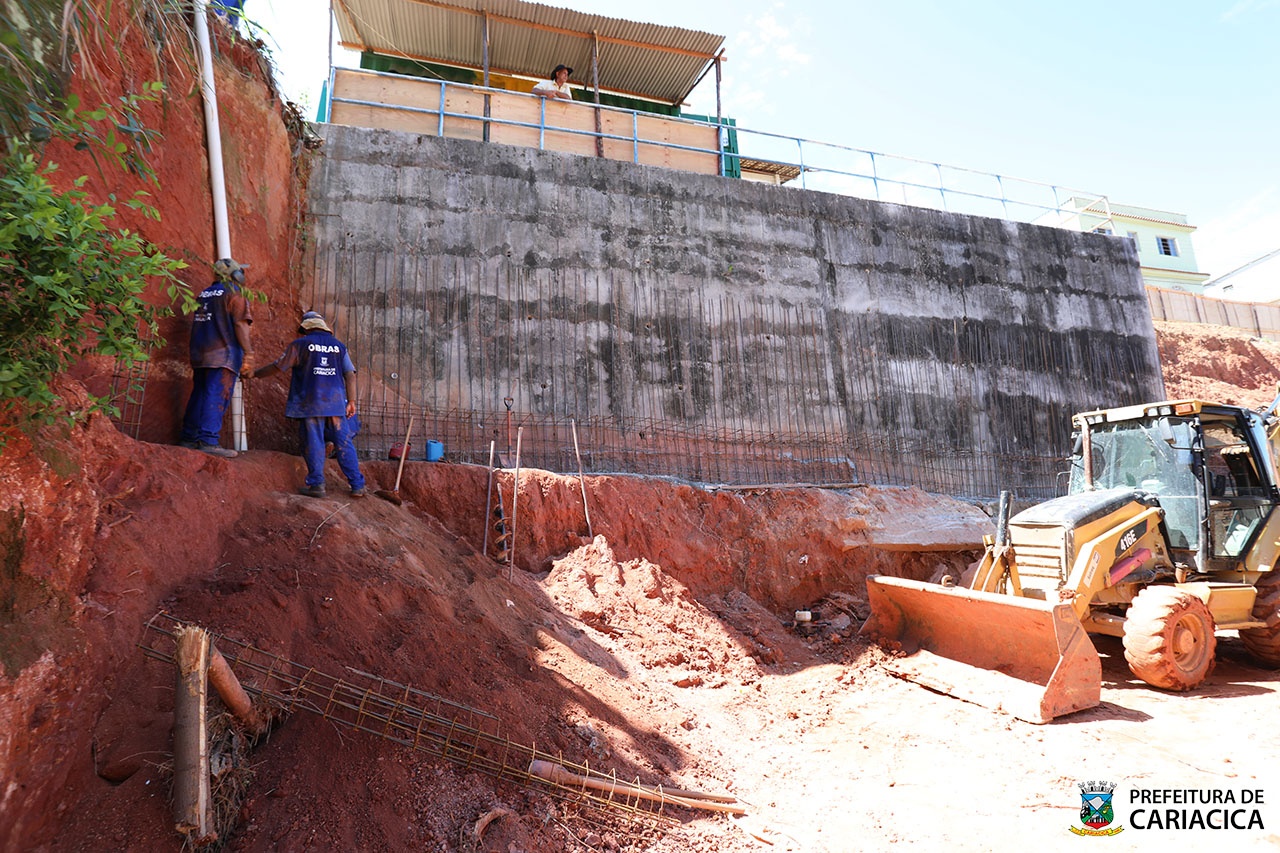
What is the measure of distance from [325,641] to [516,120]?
9.60m

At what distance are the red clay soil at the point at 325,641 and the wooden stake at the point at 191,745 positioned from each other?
0.11m

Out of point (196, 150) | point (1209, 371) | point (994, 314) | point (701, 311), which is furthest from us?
point (1209, 371)

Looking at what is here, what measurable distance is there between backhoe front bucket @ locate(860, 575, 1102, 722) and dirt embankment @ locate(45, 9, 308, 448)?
591 centimetres

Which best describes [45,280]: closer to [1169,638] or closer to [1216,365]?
[1169,638]

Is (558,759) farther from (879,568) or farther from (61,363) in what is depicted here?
(879,568)

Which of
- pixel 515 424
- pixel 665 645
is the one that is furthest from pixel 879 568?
pixel 515 424

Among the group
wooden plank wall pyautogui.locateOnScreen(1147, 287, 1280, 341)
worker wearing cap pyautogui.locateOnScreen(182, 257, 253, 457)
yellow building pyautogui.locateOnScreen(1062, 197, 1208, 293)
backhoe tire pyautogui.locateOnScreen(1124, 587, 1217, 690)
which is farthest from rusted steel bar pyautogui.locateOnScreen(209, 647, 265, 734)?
yellow building pyautogui.locateOnScreen(1062, 197, 1208, 293)

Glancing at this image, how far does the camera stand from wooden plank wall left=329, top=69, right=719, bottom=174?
10484 mm

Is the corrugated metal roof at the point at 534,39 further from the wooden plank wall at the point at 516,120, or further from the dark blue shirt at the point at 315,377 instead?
the dark blue shirt at the point at 315,377

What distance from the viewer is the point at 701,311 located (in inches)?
390

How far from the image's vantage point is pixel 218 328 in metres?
5.27

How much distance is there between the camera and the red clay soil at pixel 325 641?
9.06ft

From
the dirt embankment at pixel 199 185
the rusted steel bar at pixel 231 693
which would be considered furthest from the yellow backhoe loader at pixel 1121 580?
the dirt embankment at pixel 199 185

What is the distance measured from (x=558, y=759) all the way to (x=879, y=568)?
6198 mm
